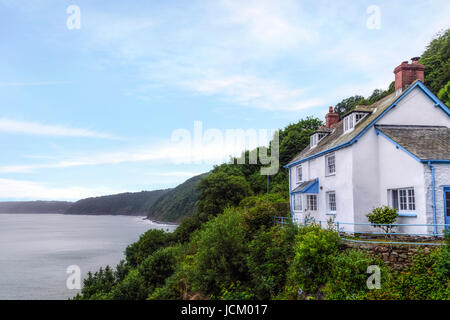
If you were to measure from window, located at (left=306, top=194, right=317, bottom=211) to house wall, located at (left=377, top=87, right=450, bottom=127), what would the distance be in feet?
26.8

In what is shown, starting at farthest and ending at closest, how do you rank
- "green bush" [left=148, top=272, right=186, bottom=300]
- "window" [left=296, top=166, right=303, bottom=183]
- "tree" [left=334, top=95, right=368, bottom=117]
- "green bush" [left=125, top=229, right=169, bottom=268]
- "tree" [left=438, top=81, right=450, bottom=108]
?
"tree" [left=334, top=95, right=368, bottom=117] < "green bush" [left=125, top=229, right=169, bottom=268] < "tree" [left=438, top=81, right=450, bottom=108] < "window" [left=296, top=166, right=303, bottom=183] < "green bush" [left=148, top=272, right=186, bottom=300]

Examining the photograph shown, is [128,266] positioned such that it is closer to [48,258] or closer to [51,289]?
[51,289]

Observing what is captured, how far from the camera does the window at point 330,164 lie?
73.1 ft

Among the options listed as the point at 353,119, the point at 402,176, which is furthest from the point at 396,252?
the point at 353,119

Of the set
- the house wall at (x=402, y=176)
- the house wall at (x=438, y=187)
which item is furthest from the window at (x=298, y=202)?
the house wall at (x=438, y=187)

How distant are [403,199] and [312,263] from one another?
755cm

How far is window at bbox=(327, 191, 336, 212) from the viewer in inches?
869

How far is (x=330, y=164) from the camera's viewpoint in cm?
2280

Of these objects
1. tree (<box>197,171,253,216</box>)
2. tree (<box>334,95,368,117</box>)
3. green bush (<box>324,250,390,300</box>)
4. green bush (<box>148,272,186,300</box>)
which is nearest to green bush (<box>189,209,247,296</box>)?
green bush (<box>148,272,186,300</box>)

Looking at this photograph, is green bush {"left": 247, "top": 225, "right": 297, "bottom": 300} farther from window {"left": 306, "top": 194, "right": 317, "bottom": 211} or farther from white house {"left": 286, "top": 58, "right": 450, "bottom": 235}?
window {"left": 306, "top": 194, "right": 317, "bottom": 211}

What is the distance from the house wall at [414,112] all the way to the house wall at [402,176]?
1.84 m

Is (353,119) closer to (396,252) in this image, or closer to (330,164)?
(330,164)

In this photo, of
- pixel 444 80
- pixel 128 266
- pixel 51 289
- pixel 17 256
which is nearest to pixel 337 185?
pixel 128 266

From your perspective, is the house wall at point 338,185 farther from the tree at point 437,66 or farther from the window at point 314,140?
the tree at point 437,66
